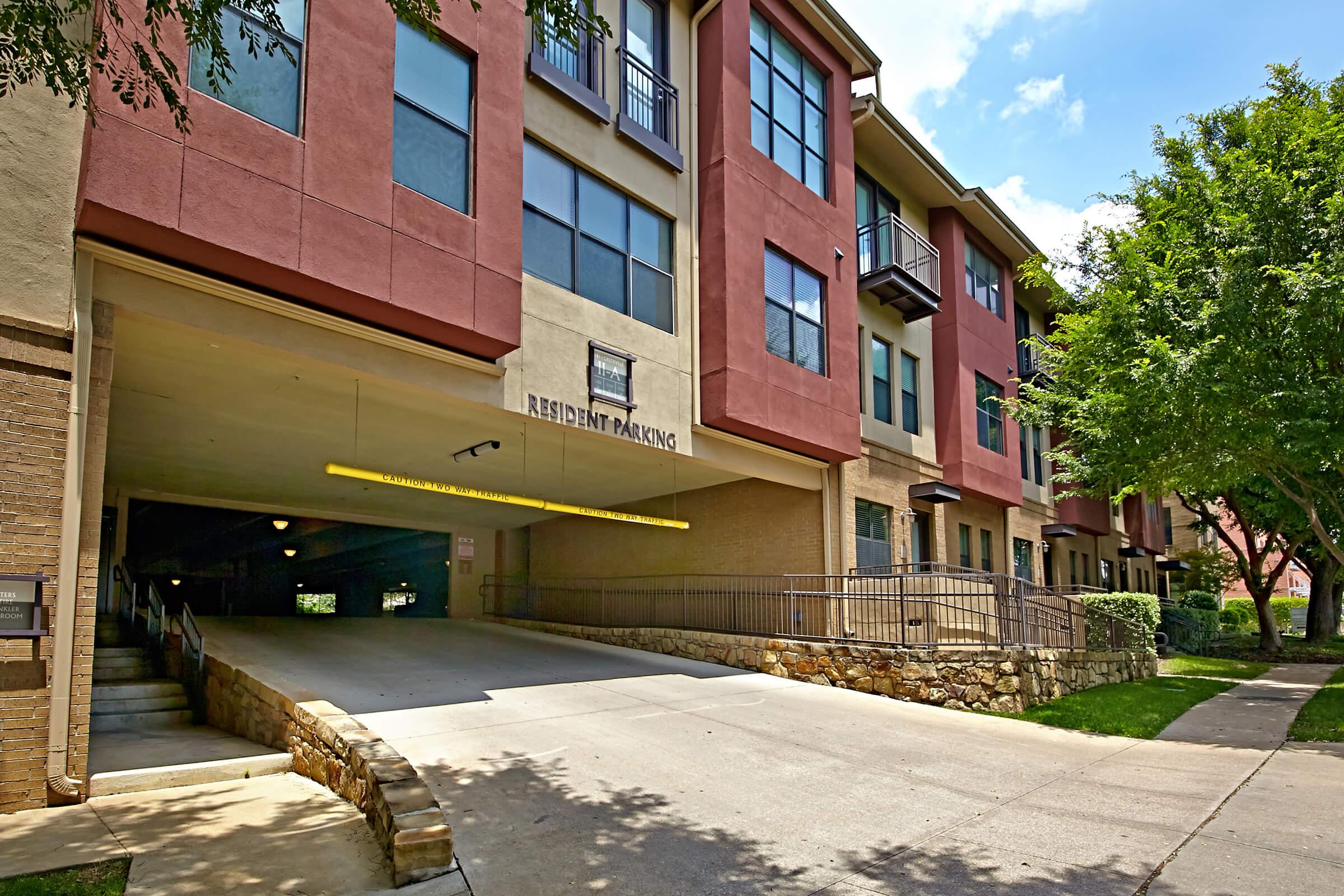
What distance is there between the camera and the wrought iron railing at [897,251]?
20312mm

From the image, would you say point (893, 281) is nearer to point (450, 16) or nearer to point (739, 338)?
point (739, 338)

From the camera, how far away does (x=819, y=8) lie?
691 inches

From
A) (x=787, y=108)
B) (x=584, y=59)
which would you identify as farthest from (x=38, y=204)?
(x=787, y=108)

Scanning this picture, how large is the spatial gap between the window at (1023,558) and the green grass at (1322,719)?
9.35 metres

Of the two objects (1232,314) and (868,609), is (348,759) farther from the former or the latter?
(1232,314)

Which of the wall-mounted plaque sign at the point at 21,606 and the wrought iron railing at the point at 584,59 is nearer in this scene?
the wall-mounted plaque sign at the point at 21,606

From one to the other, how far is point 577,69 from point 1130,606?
665 inches

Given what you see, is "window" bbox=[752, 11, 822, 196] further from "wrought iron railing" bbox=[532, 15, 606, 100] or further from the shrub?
the shrub

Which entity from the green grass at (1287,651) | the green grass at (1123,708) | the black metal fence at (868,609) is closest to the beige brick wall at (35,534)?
the black metal fence at (868,609)

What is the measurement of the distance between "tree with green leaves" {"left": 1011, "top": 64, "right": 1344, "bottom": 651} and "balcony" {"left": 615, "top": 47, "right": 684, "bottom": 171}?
759 centimetres

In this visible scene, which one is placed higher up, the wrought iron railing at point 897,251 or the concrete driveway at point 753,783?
the wrought iron railing at point 897,251

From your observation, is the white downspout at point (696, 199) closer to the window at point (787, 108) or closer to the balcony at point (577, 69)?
the window at point (787, 108)

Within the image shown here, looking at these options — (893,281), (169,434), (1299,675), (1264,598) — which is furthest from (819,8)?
(1264,598)

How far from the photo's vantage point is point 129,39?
8195 mm
